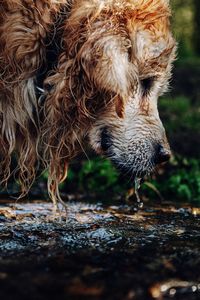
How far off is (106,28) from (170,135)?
3327 millimetres

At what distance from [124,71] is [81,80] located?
0.27m

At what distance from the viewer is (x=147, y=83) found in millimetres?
3928

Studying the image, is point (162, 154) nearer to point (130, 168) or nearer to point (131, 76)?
point (130, 168)

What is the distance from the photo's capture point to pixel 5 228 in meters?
3.50

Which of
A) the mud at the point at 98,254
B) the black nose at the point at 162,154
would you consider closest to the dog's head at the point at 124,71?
the black nose at the point at 162,154

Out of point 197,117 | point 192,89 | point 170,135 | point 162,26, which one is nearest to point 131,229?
point 162,26

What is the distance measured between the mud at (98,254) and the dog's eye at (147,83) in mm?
890

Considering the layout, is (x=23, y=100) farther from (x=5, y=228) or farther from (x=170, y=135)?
(x=170, y=135)

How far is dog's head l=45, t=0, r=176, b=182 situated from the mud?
485 mm

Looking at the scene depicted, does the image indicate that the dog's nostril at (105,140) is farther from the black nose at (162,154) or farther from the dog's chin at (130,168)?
the black nose at (162,154)

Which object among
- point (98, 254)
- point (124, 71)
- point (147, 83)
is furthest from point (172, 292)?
point (147, 83)

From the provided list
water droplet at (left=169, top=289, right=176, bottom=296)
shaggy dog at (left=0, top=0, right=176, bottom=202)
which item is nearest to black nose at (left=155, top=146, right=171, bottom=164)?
shaggy dog at (left=0, top=0, right=176, bottom=202)

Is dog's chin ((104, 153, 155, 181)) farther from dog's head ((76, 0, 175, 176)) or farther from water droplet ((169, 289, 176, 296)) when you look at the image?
water droplet ((169, 289, 176, 296))

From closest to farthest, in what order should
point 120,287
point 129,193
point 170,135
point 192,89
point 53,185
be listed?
point 120,287, point 53,185, point 129,193, point 170,135, point 192,89
